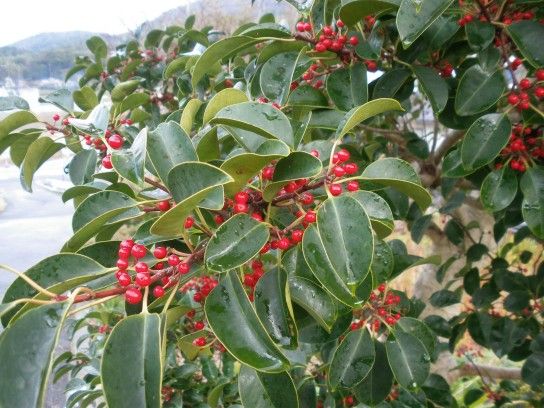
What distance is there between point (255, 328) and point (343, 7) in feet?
1.60

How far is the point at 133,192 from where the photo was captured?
67cm

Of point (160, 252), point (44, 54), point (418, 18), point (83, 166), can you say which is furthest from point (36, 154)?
point (44, 54)

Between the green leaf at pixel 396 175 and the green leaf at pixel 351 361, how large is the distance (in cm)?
30

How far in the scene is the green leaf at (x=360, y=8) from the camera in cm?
71

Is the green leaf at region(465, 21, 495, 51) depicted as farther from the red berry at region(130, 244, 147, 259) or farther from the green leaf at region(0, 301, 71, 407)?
the green leaf at region(0, 301, 71, 407)

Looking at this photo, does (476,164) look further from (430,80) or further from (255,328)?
(255,328)

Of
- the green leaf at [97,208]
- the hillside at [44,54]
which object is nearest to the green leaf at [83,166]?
the green leaf at [97,208]

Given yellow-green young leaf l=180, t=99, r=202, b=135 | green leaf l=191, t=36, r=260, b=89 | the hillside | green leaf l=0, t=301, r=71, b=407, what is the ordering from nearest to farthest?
1. green leaf l=0, t=301, r=71, b=407
2. yellow-green young leaf l=180, t=99, r=202, b=135
3. green leaf l=191, t=36, r=260, b=89
4. the hillside

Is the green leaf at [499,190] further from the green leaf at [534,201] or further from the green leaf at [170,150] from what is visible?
the green leaf at [170,150]

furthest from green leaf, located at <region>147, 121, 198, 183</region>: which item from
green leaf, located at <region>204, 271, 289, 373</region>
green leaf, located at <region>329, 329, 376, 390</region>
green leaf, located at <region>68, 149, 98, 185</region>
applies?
green leaf, located at <region>329, 329, 376, 390</region>

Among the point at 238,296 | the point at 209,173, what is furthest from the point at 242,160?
the point at 238,296

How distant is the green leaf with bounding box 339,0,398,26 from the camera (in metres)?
0.71

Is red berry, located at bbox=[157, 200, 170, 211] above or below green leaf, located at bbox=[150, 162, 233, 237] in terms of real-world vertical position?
below

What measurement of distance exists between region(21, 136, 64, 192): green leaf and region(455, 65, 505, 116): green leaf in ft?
2.23
